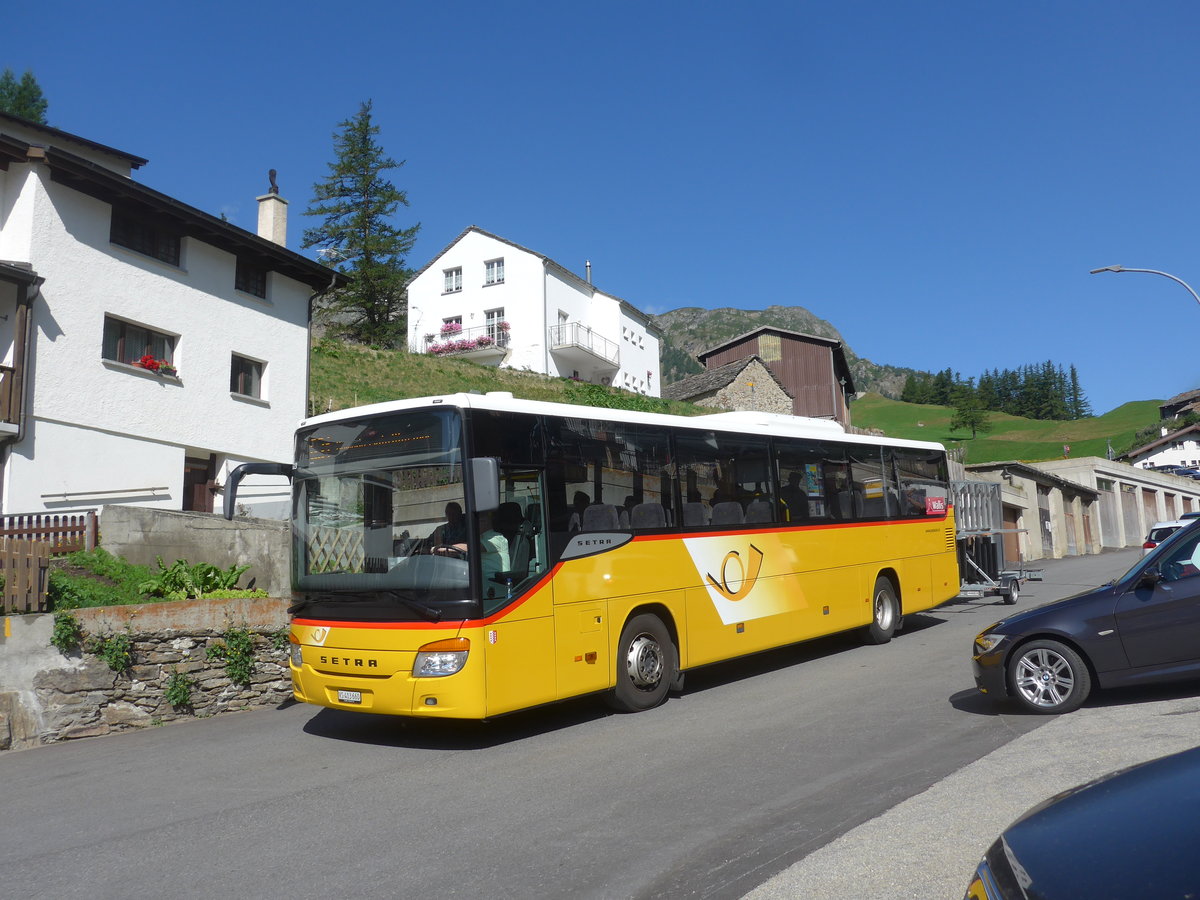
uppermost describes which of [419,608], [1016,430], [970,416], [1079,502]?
[970,416]

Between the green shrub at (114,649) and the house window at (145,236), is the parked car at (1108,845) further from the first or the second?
the house window at (145,236)

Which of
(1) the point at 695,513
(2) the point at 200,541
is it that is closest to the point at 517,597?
(1) the point at 695,513

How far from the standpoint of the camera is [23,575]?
32.5 ft

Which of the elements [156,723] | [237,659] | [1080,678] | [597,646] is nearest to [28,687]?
[156,723]

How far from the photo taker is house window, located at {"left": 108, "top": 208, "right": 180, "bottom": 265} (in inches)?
755

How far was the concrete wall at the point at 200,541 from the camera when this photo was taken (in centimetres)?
1372

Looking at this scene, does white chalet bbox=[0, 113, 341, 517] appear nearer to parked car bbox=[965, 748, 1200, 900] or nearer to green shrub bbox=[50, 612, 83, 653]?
green shrub bbox=[50, 612, 83, 653]

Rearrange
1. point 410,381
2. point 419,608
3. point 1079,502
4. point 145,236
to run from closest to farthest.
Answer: point 419,608, point 145,236, point 410,381, point 1079,502

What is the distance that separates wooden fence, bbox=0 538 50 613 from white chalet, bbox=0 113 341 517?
283 inches

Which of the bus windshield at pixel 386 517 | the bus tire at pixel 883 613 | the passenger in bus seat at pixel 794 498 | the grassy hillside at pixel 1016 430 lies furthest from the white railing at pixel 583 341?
the grassy hillside at pixel 1016 430

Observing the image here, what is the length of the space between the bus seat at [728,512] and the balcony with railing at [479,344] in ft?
133

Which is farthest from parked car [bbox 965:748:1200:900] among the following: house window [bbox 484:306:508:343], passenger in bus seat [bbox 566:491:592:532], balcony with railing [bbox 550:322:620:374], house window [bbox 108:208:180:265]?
house window [bbox 484:306:508:343]

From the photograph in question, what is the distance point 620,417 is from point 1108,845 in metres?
7.31

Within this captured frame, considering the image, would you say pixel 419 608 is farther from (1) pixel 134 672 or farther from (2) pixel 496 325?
(2) pixel 496 325
